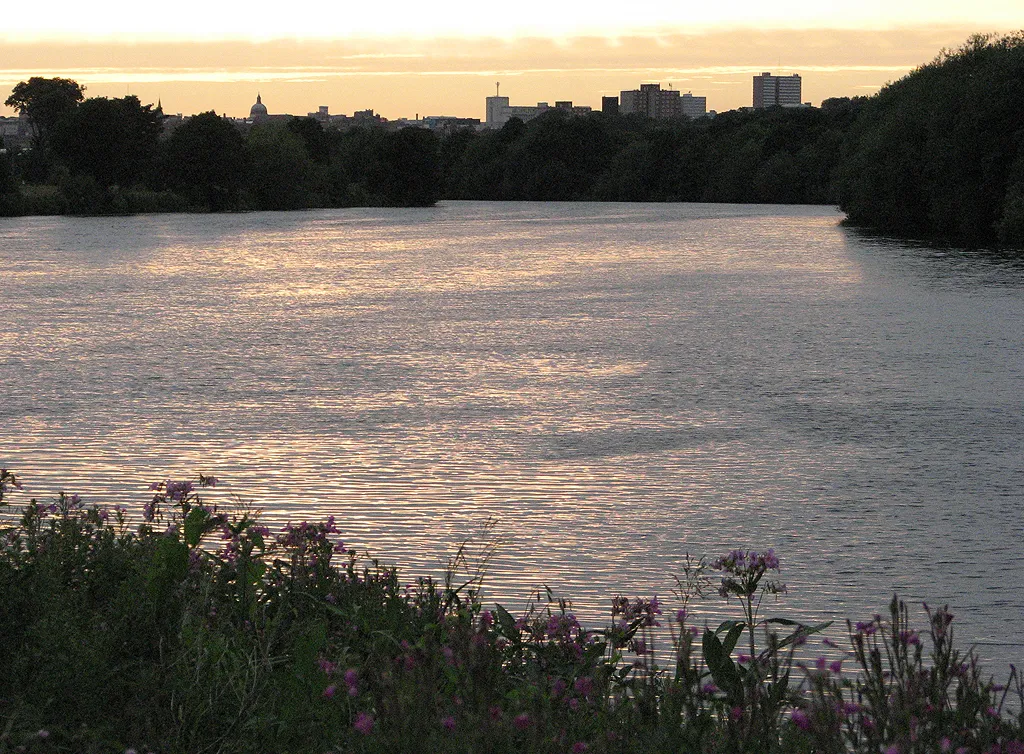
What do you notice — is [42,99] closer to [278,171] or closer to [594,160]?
[278,171]

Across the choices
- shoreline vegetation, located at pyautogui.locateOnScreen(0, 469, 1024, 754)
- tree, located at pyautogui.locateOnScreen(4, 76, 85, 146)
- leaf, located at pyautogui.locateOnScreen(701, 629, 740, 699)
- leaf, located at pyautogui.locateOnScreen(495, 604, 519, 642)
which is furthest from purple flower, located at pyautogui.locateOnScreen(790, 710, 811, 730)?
tree, located at pyautogui.locateOnScreen(4, 76, 85, 146)

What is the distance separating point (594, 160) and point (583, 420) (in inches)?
5669

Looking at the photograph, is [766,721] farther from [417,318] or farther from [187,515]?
[417,318]

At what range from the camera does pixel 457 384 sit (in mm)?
16891

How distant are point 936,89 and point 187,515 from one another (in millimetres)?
61602

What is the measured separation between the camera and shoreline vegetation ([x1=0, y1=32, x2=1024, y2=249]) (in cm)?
5856

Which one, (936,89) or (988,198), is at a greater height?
(936,89)

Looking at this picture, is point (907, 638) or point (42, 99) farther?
point (42, 99)

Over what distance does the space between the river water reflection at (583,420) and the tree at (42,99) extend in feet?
426

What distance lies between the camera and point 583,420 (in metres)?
14.1

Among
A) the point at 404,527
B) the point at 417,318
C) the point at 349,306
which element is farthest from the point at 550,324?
the point at 404,527

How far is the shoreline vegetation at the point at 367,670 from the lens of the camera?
3.41m

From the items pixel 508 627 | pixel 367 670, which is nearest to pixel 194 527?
pixel 367 670

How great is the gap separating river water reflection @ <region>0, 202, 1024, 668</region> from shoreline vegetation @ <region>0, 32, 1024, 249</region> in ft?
85.7
